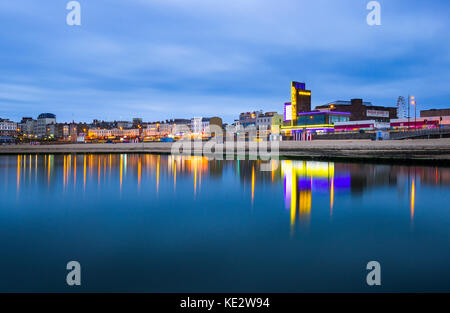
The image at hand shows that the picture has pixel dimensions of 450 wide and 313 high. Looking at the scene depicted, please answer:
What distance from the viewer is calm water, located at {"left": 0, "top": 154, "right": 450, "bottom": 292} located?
698 cm

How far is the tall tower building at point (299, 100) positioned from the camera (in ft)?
344

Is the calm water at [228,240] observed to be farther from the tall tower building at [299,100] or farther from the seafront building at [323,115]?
the tall tower building at [299,100]

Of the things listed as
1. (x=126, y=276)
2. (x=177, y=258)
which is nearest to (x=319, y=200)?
(x=177, y=258)

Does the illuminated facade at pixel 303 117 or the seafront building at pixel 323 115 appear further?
the illuminated facade at pixel 303 117


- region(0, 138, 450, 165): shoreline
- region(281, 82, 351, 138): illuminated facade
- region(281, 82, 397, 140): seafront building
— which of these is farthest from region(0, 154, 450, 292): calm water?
region(281, 82, 351, 138): illuminated facade

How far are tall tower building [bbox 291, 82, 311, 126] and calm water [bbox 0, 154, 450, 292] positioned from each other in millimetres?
86835

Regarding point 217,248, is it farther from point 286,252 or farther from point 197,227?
point 197,227

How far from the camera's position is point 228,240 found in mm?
10086

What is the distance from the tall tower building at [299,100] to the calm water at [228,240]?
285 feet

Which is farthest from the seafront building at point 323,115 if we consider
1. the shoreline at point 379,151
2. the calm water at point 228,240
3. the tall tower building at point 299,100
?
the calm water at point 228,240

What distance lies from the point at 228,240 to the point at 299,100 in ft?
332

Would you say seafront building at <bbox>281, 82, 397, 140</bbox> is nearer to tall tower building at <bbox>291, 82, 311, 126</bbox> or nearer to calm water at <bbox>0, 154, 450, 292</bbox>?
tall tower building at <bbox>291, 82, 311, 126</bbox>

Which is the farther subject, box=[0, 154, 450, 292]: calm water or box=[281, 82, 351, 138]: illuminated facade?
box=[281, 82, 351, 138]: illuminated facade
